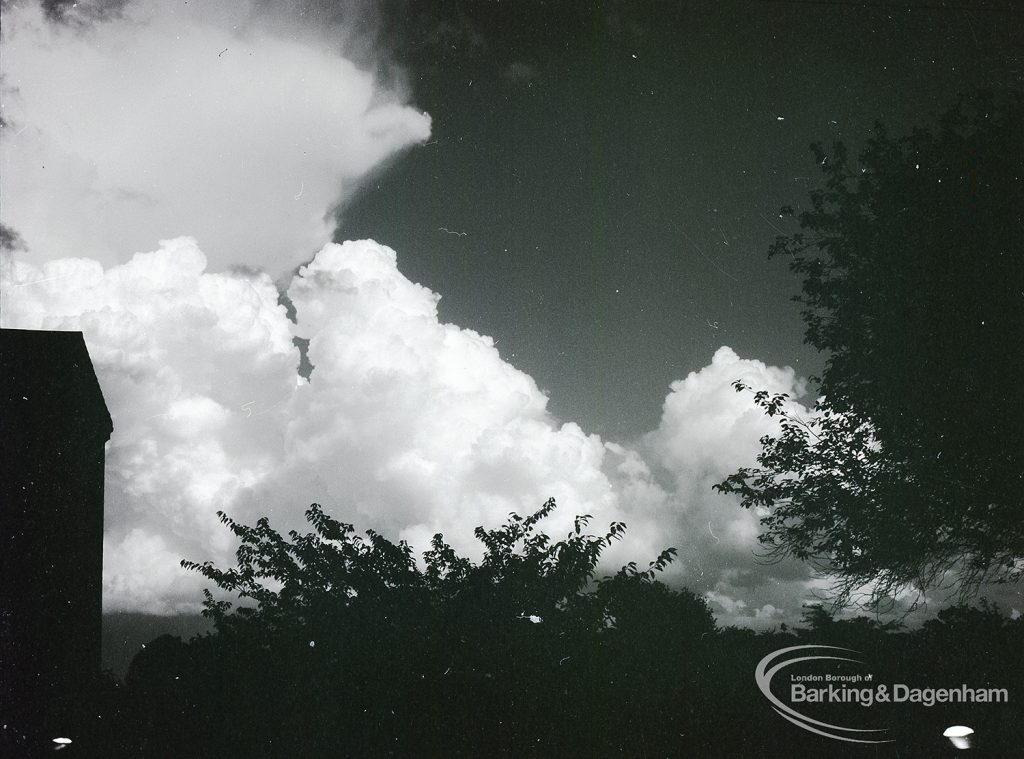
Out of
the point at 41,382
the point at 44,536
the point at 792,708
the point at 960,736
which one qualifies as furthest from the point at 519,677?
the point at 41,382

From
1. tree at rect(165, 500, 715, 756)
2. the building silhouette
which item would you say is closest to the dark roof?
the building silhouette

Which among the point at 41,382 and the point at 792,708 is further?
the point at 41,382

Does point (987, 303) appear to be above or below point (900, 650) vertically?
above

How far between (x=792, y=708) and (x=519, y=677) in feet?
11.3

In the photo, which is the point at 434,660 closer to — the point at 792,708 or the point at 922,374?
the point at 792,708

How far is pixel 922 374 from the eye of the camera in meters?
8.62

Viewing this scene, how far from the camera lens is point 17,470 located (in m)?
7.62

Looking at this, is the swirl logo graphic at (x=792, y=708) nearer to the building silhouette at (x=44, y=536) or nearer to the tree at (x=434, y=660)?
the tree at (x=434, y=660)

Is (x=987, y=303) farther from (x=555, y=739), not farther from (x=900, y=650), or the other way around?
(x=555, y=739)

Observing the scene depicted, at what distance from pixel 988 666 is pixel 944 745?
142 centimetres

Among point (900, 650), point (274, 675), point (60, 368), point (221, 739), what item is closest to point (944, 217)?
point (900, 650)

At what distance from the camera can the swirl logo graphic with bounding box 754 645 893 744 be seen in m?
7.64

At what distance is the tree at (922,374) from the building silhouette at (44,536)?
9.22 meters

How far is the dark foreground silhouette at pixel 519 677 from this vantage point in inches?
289
